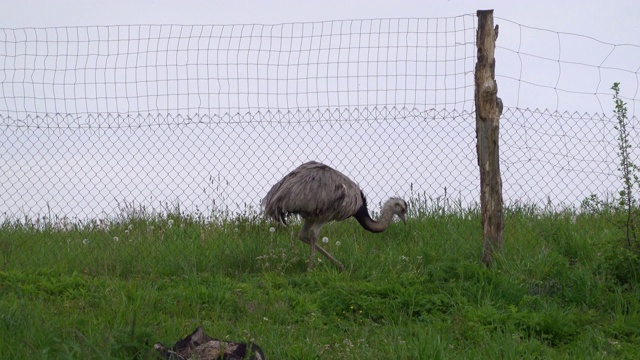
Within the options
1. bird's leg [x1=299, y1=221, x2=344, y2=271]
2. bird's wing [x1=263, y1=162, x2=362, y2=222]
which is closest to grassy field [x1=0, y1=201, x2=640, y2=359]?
bird's leg [x1=299, y1=221, x2=344, y2=271]

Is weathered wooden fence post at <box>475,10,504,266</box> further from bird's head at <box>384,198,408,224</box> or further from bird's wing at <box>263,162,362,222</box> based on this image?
bird's head at <box>384,198,408,224</box>

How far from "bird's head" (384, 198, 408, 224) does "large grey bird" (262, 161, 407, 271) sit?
2.33ft

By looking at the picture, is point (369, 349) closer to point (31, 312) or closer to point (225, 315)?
point (225, 315)

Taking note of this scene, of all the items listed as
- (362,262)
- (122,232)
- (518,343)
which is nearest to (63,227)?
(122,232)

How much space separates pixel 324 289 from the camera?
8.29m

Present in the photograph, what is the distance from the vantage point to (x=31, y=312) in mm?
6820

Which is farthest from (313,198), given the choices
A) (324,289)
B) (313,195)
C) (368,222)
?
(324,289)

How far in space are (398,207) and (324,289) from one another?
2744 mm

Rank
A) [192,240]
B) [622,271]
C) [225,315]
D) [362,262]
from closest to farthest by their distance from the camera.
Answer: [225,315] < [622,271] < [362,262] < [192,240]

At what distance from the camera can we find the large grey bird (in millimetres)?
9547

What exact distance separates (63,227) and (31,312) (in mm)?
4316

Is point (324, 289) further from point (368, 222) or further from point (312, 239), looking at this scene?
point (368, 222)

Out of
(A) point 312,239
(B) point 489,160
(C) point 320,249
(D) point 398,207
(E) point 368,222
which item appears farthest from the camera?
(D) point 398,207

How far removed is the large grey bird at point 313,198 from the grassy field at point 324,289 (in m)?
0.26
